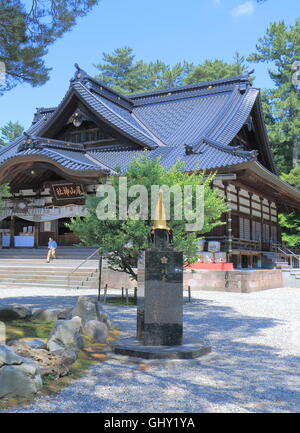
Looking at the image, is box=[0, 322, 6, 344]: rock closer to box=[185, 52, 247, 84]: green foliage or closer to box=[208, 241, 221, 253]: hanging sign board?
box=[208, 241, 221, 253]: hanging sign board

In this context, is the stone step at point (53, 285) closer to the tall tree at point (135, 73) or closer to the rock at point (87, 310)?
the rock at point (87, 310)

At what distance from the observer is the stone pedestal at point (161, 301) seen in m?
6.01

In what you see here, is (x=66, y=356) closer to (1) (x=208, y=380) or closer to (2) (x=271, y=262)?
(1) (x=208, y=380)

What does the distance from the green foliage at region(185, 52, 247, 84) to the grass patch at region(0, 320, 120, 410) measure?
41.3 metres

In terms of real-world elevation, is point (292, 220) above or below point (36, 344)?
above

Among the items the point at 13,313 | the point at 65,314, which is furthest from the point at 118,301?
the point at 13,313

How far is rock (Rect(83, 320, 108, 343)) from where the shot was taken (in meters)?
6.45

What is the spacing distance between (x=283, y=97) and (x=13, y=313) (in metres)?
37.4

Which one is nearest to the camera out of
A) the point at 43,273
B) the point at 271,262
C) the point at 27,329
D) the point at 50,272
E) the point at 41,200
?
the point at 27,329

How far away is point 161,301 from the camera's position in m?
6.03

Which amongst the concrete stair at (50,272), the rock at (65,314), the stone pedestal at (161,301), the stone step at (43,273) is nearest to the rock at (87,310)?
the rock at (65,314)
